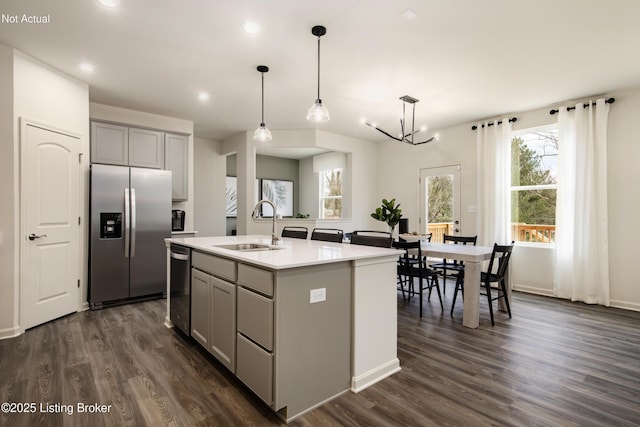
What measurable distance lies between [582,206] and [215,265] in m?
4.71

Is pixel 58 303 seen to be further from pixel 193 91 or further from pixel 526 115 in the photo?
pixel 526 115

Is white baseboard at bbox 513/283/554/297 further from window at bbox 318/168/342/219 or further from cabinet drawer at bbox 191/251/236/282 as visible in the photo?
cabinet drawer at bbox 191/251/236/282

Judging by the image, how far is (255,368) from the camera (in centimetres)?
196

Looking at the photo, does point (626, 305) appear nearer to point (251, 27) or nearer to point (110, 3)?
point (251, 27)

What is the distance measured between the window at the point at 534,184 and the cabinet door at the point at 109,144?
586 cm

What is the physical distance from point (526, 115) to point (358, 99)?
2671 mm

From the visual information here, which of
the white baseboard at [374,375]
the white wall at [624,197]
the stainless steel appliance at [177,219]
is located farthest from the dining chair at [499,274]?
the stainless steel appliance at [177,219]

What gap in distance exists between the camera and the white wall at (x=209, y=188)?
6516mm

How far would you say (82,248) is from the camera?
3.87 metres

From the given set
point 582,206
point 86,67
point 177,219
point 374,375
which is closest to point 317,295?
point 374,375

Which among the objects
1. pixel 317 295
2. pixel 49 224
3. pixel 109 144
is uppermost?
pixel 109 144

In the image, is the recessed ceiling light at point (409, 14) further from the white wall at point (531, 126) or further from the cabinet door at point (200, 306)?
the white wall at point (531, 126)

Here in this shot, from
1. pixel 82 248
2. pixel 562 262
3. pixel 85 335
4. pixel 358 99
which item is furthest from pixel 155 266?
pixel 562 262

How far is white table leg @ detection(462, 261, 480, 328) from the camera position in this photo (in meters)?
3.34
